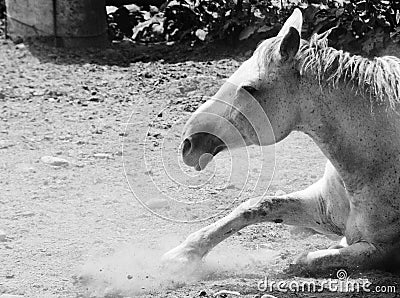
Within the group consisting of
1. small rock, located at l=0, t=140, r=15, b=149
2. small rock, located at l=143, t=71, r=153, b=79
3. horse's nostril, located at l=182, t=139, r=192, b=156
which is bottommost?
small rock, located at l=0, t=140, r=15, b=149

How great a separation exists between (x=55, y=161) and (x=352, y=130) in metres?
2.78

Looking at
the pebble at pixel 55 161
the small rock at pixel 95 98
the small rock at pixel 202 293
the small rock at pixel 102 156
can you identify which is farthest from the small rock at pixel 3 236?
the small rock at pixel 95 98

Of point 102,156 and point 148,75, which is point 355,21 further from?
point 102,156

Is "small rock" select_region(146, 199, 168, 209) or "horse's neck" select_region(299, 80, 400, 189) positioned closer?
"horse's neck" select_region(299, 80, 400, 189)

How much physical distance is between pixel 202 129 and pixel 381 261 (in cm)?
107

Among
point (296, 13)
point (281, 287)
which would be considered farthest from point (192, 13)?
point (281, 287)

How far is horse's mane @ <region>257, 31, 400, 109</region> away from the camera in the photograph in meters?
4.23

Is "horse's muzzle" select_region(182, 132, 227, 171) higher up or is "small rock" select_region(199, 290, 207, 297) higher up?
"horse's muzzle" select_region(182, 132, 227, 171)

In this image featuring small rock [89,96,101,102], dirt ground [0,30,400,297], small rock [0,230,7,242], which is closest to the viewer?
dirt ground [0,30,400,297]

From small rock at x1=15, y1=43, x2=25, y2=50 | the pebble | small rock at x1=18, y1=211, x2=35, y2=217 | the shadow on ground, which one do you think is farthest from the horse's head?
small rock at x1=15, y1=43, x2=25, y2=50

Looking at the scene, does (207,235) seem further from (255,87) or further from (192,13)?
(192,13)

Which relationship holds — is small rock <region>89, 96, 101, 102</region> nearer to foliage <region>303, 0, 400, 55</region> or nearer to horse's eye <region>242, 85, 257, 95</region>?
foliage <region>303, 0, 400, 55</region>

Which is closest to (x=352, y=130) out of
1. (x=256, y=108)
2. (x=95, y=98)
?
(x=256, y=108)

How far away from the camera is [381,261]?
4.36 metres
